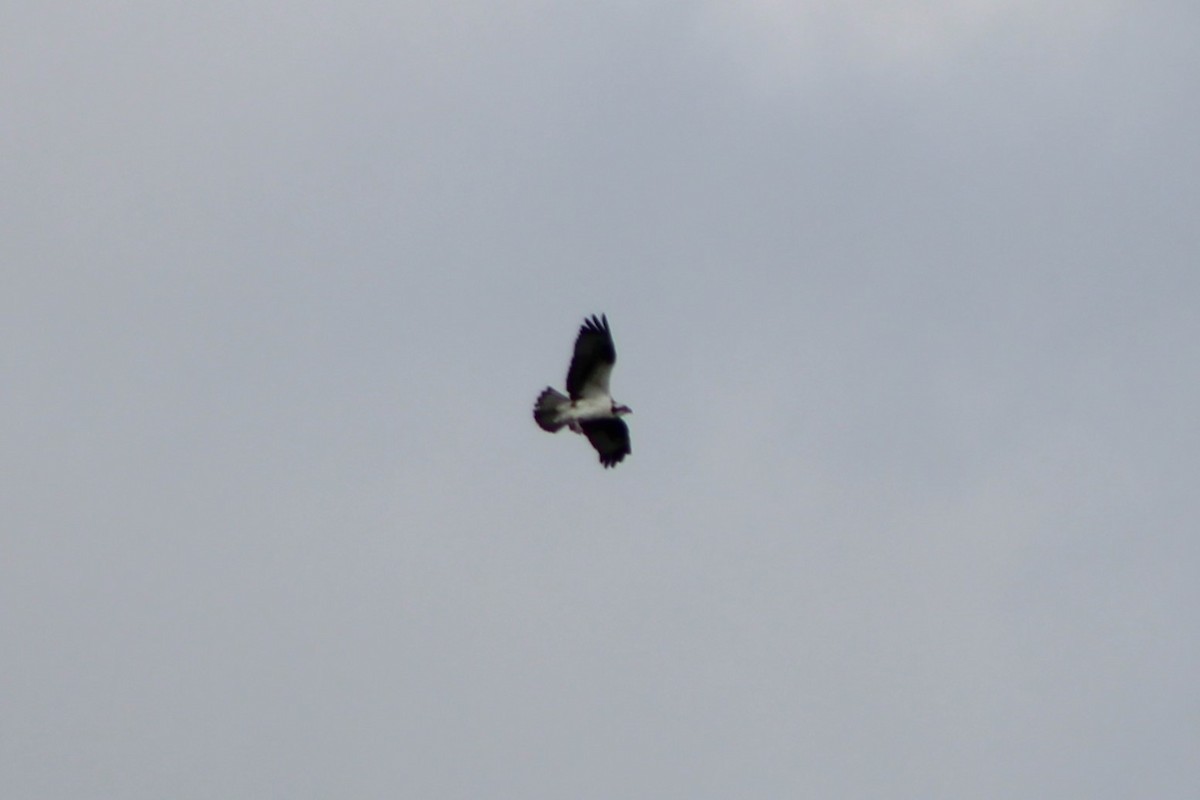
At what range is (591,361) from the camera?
7925 centimetres

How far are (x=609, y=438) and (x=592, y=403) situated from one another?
89cm

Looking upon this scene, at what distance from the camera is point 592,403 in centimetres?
7975

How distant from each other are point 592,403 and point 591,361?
36.7 inches

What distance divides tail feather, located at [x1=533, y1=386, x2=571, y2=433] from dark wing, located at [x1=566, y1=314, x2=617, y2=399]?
37 centimetres

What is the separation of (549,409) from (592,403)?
90 centimetres

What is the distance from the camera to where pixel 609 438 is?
80.2 m

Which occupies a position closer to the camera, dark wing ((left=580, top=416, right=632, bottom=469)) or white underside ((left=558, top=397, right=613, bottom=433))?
white underside ((left=558, top=397, right=613, bottom=433))

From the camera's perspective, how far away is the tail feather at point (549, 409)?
263ft

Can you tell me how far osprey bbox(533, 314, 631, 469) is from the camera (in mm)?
79125

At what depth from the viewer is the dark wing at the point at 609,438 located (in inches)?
3155

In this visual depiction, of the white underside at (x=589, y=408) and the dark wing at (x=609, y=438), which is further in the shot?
the dark wing at (x=609, y=438)

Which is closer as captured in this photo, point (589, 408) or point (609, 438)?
point (589, 408)

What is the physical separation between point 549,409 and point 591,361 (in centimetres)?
149

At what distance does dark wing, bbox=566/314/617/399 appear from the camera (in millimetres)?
79062
